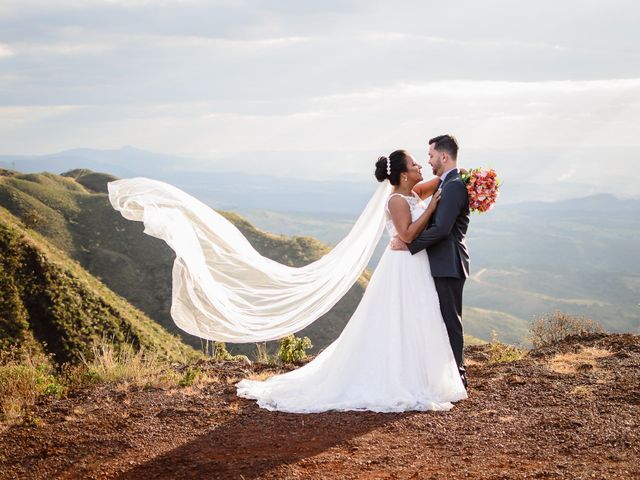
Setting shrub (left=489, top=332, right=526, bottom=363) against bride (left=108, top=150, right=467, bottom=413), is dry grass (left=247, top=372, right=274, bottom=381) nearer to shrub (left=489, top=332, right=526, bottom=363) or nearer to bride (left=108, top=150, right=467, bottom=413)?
bride (left=108, top=150, right=467, bottom=413)

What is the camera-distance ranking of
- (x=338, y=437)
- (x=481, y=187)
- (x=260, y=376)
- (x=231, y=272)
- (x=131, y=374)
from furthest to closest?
(x=131, y=374) < (x=260, y=376) < (x=231, y=272) < (x=481, y=187) < (x=338, y=437)

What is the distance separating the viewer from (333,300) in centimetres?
903

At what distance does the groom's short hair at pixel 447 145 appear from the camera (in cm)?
823

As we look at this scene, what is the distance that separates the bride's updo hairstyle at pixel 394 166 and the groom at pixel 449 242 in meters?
0.35

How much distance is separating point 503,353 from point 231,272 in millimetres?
5147

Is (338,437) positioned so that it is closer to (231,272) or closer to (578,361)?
(231,272)

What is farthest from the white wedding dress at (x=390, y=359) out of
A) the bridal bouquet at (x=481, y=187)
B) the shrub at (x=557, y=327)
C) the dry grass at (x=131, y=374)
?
the shrub at (x=557, y=327)

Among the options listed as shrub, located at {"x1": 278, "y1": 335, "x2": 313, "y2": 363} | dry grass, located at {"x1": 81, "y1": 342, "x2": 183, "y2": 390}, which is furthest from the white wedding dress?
shrub, located at {"x1": 278, "y1": 335, "x2": 313, "y2": 363}

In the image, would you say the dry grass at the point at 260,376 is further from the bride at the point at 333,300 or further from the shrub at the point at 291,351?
the shrub at the point at 291,351

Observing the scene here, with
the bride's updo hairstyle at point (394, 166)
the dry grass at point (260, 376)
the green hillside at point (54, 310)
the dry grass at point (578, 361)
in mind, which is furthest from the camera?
the green hillside at point (54, 310)

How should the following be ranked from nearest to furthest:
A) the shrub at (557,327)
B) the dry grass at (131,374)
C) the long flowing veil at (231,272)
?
1. the long flowing veil at (231,272)
2. the dry grass at (131,374)
3. the shrub at (557,327)

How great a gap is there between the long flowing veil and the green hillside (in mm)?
17005

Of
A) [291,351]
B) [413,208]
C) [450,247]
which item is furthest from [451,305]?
[291,351]

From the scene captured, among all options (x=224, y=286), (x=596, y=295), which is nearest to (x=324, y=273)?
(x=224, y=286)
